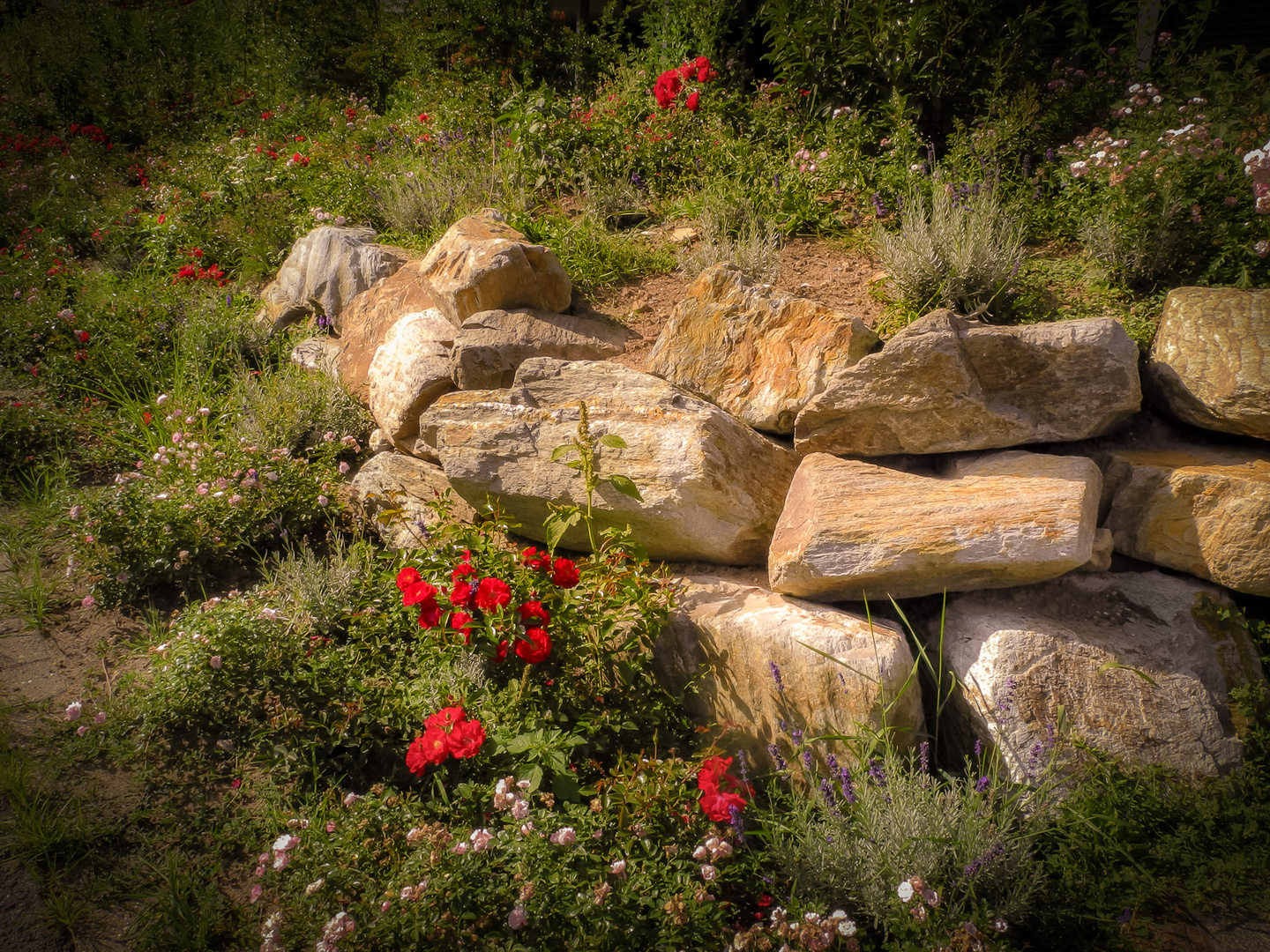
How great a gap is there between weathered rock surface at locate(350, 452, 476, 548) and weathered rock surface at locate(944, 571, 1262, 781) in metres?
2.36

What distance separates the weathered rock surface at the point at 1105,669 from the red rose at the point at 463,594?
1874 mm

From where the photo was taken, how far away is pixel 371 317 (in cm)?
494

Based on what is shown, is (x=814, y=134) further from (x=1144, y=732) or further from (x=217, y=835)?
(x=217, y=835)

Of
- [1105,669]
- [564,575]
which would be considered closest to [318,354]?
[564,575]

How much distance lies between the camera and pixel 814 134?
5129 millimetres

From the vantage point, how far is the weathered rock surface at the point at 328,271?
5309mm

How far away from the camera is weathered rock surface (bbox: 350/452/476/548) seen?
3.64m

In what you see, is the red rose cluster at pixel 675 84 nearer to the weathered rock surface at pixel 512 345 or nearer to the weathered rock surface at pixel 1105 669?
the weathered rock surface at pixel 512 345

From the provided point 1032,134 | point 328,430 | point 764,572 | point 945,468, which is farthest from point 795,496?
point 1032,134

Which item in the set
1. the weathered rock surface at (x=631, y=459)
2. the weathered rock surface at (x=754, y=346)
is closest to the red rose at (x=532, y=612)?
the weathered rock surface at (x=631, y=459)

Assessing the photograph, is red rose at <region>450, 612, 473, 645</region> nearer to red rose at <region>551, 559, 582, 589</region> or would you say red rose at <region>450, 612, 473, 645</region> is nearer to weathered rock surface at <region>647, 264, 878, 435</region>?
red rose at <region>551, 559, 582, 589</region>

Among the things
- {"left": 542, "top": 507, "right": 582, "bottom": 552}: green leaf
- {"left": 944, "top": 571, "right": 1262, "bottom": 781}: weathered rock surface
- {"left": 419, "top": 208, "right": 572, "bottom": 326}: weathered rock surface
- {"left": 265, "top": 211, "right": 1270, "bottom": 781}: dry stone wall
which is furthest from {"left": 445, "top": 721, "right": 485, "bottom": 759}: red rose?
{"left": 419, "top": 208, "right": 572, "bottom": 326}: weathered rock surface

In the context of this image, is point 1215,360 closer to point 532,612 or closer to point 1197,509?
point 1197,509

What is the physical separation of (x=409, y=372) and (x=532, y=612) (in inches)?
87.1
